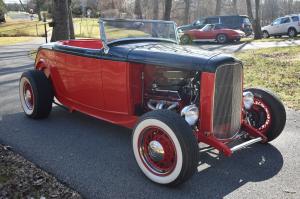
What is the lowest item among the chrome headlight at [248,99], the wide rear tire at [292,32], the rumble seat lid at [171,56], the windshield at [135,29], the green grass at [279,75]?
the green grass at [279,75]

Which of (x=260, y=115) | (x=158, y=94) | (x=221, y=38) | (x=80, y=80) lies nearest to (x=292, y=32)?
(x=221, y=38)

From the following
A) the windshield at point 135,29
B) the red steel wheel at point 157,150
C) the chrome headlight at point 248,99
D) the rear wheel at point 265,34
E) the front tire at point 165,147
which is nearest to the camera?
the front tire at point 165,147

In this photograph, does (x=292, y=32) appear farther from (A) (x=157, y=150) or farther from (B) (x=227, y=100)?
(A) (x=157, y=150)

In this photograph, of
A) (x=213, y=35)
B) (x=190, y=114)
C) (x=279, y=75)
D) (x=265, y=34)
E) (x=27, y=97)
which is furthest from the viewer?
(x=265, y=34)

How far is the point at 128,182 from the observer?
3.81 metres

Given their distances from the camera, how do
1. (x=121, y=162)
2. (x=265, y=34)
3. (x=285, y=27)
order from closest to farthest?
(x=121, y=162)
(x=285, y=27)
(x=265, y=34)

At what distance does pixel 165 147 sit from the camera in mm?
3775

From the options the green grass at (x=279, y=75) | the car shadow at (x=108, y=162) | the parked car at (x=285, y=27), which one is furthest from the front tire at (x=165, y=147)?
the parked car at (x=285, y=27)

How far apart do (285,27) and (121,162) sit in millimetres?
24057

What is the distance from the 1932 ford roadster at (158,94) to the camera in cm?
379

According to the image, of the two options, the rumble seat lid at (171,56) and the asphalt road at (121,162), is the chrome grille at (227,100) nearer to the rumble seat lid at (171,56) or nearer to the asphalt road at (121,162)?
the rumble seat lid at (171,56)

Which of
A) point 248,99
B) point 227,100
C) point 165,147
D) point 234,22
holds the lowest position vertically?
point 165,147

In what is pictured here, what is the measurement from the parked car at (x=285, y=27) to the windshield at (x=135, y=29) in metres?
21.9

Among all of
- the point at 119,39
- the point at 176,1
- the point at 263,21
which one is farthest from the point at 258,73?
the point at 263,21
